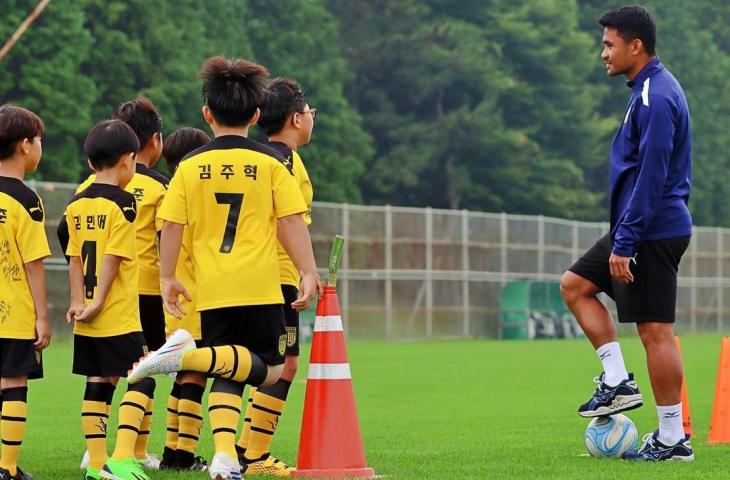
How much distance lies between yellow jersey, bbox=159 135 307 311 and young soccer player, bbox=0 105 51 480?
0.78 metres

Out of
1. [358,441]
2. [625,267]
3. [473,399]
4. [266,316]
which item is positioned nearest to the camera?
[266,316]

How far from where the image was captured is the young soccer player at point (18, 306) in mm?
7137

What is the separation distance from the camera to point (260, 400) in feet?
25.1

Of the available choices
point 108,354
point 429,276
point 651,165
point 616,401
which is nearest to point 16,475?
point 108,354

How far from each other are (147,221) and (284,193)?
1453 mm

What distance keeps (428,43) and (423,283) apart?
28008mm

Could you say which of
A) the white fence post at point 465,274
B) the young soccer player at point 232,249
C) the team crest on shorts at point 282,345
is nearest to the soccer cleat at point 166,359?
the young soccer player at point 232,249

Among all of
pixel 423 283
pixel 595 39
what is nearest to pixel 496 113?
pixel 595 39

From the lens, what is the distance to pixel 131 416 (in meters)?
7.28

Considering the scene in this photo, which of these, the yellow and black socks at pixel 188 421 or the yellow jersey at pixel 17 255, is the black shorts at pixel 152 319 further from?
the yellow jersey at pixel 17 255

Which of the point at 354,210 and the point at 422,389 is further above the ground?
the point at 354,210

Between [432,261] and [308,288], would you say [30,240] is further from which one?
[432,261]

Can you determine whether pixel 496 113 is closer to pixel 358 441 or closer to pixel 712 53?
pixel 712 53

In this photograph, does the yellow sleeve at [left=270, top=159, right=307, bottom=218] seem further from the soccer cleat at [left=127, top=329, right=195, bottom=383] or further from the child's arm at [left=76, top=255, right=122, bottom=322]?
the child's arm at [left=76, top=255, right=122, bottom=322]
